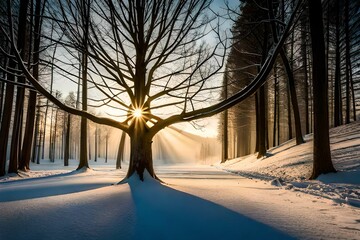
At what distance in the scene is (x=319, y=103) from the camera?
6.74m

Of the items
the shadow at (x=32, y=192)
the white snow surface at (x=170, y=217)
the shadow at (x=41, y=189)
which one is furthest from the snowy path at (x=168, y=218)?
the shadow at (x=41, y=189)

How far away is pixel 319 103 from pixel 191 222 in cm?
590

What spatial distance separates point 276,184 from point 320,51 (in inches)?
161

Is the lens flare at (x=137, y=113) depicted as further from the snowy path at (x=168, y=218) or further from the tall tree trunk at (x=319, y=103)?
the tall tree trunk at (x=319, y=103)

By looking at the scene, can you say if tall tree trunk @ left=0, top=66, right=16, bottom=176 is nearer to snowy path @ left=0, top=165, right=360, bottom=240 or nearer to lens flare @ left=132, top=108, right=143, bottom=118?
lens flare @ left=132, top=108, right=143, bottom=118

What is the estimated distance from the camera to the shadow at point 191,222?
2172 millimetres

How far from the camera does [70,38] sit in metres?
5.15

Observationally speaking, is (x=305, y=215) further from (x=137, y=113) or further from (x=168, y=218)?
(x=137, y=113)

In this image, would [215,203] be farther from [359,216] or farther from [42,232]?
[42,232]

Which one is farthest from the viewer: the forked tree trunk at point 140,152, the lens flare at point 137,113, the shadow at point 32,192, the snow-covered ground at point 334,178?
the lens flare at point 137,113

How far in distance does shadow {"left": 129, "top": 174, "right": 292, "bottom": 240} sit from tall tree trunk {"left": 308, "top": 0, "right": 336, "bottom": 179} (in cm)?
464

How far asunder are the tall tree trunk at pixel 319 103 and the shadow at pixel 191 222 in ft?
15.2

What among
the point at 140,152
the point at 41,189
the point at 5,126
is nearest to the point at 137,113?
the point at 140,152

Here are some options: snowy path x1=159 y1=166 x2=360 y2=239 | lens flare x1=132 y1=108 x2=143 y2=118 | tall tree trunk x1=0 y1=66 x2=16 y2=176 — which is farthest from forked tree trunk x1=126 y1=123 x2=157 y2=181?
tall tree trunk x1=0 y1=66 x2=16 y2=176
